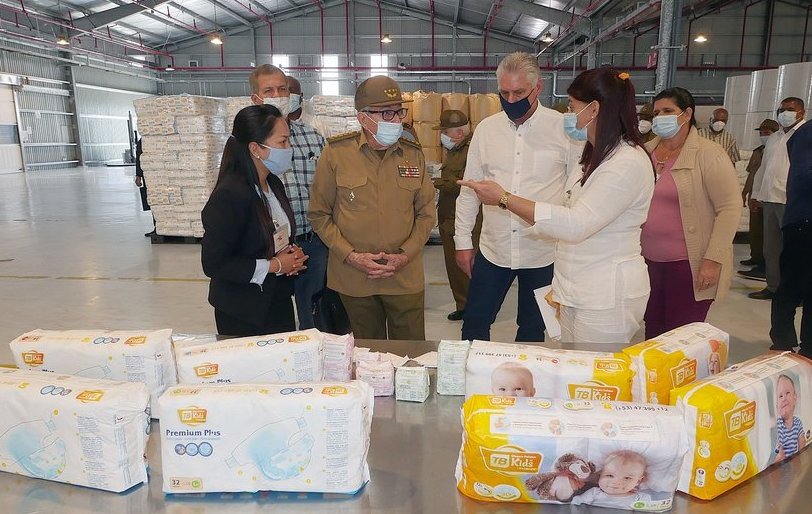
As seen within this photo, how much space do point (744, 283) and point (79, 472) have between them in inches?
222

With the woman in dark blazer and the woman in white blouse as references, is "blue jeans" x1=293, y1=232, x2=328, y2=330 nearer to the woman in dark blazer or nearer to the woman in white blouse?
the woman in dark blazer

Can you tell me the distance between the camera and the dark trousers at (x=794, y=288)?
2.85 meters

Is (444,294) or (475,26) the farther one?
(475,26)

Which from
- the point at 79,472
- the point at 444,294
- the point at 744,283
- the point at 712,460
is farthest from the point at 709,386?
the point at 744,283

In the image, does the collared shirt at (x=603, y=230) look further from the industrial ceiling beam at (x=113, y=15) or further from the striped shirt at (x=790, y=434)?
the industrial ceiling beam at (x=113, y=15)

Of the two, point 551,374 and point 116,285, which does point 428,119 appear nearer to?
point 116,285

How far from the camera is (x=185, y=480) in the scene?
1.07m

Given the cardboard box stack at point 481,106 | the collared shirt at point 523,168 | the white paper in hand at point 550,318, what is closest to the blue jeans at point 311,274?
the collared shirt at point 523,168

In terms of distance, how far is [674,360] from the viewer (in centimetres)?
125

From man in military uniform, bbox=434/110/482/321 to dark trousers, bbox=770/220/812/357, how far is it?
197cm

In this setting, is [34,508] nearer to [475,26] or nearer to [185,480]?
[185,480]

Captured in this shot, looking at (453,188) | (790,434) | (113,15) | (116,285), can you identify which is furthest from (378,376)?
(113,15)

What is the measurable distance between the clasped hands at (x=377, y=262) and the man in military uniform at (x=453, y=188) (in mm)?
2061

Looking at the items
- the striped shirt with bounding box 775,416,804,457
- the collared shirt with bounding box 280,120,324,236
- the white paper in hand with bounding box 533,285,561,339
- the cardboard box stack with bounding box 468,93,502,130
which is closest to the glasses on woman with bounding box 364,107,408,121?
the collared shirt with bounding box 280,120,324,236
